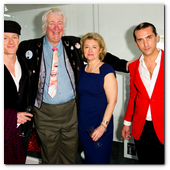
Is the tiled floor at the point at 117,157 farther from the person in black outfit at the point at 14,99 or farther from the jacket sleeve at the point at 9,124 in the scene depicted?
the jacket sleeve at the point at 9,124

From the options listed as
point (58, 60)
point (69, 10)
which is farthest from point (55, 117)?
point (69, 10)

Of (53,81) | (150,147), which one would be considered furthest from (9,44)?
(150,147)

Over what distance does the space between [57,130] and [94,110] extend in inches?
26.4

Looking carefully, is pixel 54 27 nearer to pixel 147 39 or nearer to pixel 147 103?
pixel 147 39

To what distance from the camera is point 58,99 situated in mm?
1947

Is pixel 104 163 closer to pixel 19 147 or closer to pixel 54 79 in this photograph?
pixel 19 147

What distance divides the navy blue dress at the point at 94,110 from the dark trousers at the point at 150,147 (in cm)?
42

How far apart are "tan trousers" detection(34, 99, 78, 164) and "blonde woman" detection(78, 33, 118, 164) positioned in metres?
0.22

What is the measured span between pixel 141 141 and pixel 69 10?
3.17 meters

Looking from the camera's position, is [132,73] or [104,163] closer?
[132,73]

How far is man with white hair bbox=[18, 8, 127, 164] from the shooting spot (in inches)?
75.1

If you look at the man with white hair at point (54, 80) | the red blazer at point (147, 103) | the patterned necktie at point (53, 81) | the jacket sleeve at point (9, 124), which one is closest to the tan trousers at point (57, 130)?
the man with white hair at point (54, 80)

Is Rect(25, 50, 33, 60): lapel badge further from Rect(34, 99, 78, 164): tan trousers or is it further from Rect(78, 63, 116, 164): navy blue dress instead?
Rect(78, 63, 116, 164): navy blue dress

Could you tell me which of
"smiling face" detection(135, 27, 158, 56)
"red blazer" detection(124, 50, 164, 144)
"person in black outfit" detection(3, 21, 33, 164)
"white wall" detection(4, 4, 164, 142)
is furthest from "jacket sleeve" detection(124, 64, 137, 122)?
"white wall" detection(4, 4, 164, 142)
